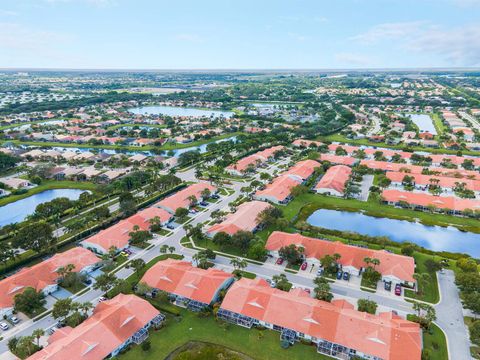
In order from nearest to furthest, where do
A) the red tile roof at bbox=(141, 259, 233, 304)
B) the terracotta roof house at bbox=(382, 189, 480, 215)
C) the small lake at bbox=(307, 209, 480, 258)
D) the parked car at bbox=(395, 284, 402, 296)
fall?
the red tile roof at bbox=(141, 259, 233, 304), the parked car at bbox=(395, 284, 402, 296), the small lake at bbox=(307, 209, 480, 258), the terracotta roof house at bbox=(382, 189, 480, 215)

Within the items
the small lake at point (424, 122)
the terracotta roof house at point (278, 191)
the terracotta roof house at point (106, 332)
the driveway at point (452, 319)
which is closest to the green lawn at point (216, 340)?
the terracotta roof house at point (106, 332)

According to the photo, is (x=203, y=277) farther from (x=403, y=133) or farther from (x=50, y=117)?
(x=50, y=117)

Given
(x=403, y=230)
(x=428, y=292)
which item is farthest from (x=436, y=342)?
(x=403, y=230)

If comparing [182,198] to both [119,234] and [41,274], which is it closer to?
[119,234]

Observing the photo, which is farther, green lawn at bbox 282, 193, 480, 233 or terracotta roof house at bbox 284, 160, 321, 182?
terracotta roof house at bbox 284, 160, 321, 182

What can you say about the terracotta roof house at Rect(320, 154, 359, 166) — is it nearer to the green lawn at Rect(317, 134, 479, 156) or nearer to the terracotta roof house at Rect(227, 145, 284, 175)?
the terracotta roof house at Rect(227, 145, 284, 175)

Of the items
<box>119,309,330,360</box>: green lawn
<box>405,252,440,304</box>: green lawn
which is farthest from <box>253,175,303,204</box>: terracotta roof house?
<box>119,309,330,360</box>: green lawn
